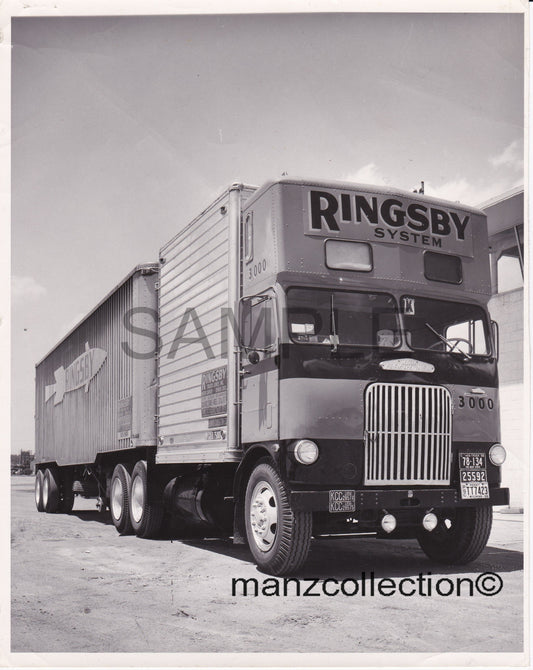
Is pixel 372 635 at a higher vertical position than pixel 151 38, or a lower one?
lower

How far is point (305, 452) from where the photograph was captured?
24.7 feet

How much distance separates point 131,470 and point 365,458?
6.11 meters

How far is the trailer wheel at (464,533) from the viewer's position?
8555 mm

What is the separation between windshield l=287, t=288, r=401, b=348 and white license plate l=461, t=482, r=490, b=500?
1632 mm

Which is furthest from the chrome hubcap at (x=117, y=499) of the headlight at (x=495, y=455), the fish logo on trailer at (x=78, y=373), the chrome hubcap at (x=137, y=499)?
the headlight at (x=495, y=455)

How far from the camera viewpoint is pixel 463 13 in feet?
24.1

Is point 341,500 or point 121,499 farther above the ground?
point 341,500

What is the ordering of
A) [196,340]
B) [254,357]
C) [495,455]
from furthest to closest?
1. [196,340]
2. [495,455]
3. [254,357]

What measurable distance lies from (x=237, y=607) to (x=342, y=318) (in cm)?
294

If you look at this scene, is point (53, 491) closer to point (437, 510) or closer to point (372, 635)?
point (437, 510)

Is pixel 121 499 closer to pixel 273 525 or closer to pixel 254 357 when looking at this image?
pixel 273 525

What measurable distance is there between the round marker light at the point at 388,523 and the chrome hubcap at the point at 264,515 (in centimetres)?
105

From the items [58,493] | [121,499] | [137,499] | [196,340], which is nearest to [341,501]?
[196,340]

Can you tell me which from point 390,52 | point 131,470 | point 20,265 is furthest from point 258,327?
point 131,470
